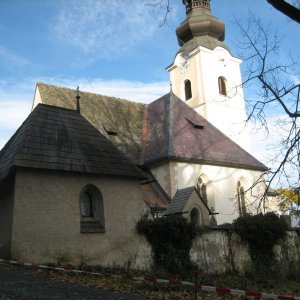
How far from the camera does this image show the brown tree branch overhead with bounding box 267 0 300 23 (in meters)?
6.65

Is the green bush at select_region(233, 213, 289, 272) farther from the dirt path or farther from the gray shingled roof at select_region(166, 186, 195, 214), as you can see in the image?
the dirt path

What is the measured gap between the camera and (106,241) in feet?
45.5

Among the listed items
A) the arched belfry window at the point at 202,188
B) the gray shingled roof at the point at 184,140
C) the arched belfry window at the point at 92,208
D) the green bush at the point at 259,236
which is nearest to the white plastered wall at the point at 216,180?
the arched belfry window at the point at 202,188

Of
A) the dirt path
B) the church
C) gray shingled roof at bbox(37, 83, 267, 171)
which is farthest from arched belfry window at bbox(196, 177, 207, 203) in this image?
the dirt path

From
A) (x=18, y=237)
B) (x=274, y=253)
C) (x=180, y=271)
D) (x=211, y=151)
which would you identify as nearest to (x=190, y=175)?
(x=211, y=151)

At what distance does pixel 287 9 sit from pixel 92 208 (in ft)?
31.5

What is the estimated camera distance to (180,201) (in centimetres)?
1823

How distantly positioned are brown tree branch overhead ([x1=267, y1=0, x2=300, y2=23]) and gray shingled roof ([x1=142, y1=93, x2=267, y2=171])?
14.6 m

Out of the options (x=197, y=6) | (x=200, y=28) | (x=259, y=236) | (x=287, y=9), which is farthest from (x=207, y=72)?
(x=287, y=9)

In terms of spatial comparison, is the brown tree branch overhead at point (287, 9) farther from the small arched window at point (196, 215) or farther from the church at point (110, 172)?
the small arched window at point (196, 215)

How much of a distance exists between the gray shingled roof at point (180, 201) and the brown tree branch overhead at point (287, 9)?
39.0 feet

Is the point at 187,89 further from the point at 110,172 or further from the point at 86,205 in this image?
the point at 86,205

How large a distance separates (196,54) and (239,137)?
289 inches

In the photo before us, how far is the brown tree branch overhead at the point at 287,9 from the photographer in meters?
6.65
